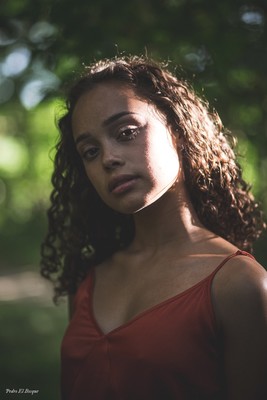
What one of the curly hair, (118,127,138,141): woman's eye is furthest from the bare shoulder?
(118,127,138,141): woman's eye

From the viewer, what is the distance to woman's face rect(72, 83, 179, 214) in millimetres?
2256

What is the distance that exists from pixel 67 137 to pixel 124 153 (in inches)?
24.7

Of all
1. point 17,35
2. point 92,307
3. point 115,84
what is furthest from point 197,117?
point 17,35

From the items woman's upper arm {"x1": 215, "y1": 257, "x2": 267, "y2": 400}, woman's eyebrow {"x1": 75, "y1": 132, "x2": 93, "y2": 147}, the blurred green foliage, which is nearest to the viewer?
woman's upper arm {"x1": 215, "y1": 257, "x2": 267, "y2": 400}

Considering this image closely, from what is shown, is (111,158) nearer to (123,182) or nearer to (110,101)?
(123,182)

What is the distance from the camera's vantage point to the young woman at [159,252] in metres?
2.02

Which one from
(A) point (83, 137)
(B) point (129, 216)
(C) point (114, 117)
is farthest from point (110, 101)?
(B) point (129, 216)

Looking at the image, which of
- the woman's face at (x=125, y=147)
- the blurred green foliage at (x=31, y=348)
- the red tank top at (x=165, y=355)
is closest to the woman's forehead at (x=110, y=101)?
the woman's face at (x=125, y=147)

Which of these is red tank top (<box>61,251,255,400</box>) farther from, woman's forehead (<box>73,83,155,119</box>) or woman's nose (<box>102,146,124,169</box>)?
woman's forehead (<box>73,83,155,119</box>)

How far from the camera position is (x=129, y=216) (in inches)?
120

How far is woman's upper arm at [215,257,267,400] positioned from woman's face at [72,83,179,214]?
1.76 feet

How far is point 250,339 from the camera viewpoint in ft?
6.34

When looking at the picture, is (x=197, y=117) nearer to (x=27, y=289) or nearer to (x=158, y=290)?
(x=158, y=290)

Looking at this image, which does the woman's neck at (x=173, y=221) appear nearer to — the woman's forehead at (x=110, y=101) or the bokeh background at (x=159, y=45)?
the woman's forehead at (x=110, y=101)
